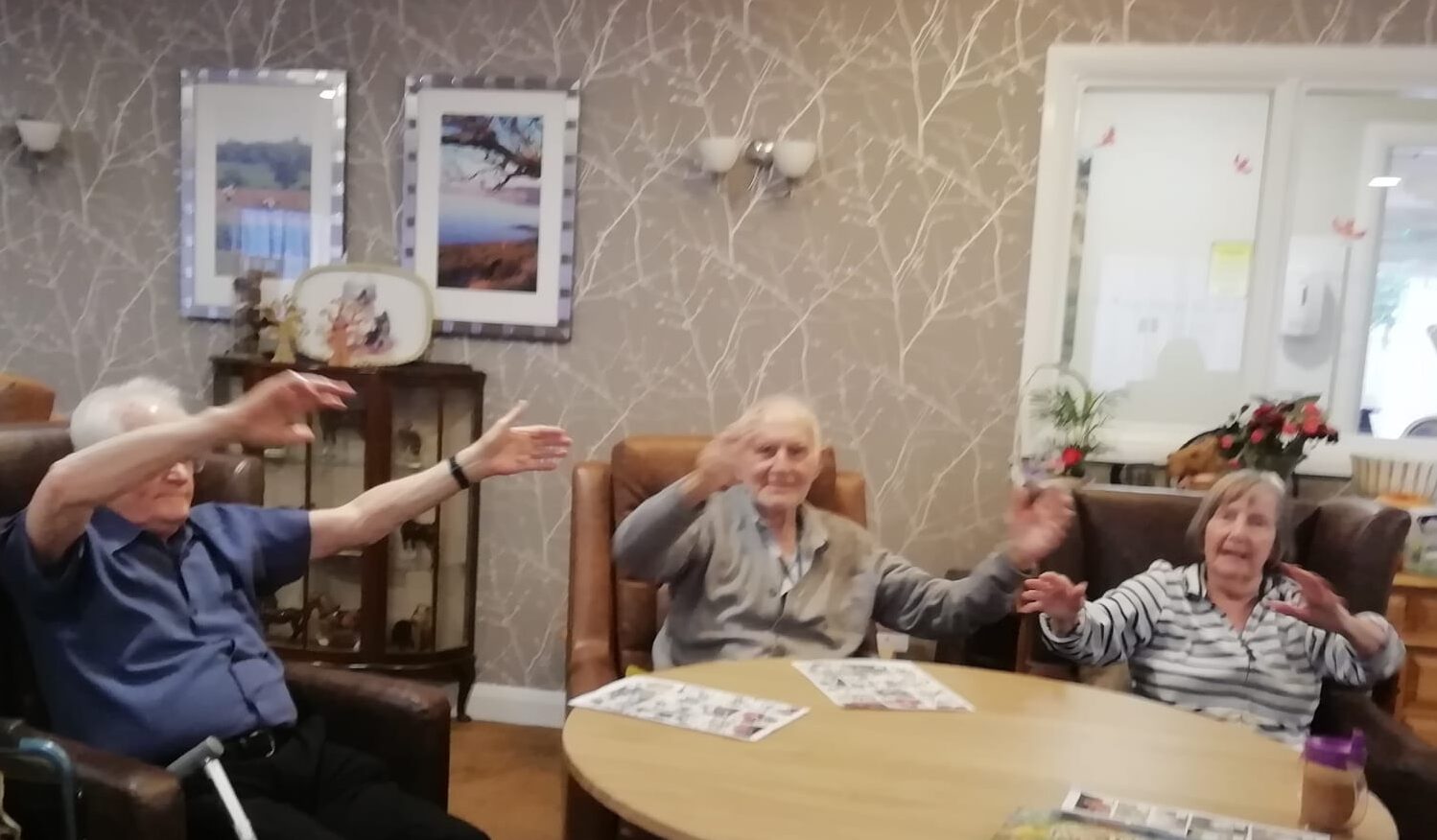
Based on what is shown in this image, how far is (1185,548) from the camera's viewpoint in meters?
2.42

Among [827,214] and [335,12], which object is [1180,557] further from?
[335,12]

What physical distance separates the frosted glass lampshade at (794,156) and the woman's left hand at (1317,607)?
165 cm

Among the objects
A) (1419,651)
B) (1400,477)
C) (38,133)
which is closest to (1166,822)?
(1419,651)

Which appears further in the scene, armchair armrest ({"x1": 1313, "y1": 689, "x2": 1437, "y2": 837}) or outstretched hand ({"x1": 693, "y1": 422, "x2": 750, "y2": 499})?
outstretched hand ({"x1": 693, "y1": 422, "x2": 750, "y2": 499})

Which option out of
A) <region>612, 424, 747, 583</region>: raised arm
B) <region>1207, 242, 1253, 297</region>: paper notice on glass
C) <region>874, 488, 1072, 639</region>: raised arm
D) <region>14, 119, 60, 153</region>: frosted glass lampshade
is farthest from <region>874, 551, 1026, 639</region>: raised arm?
<region>14, 119, 60, 153</region>: frosted glass lampshade

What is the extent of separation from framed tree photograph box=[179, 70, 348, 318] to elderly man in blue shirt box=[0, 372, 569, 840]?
1.63 metres

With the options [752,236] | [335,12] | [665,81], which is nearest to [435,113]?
[335,12]

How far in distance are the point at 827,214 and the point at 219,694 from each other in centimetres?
206

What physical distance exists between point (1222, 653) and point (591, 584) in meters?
1.23

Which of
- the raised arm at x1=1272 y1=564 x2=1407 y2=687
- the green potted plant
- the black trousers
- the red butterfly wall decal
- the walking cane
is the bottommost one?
the black trousers

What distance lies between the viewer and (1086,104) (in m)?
3.36

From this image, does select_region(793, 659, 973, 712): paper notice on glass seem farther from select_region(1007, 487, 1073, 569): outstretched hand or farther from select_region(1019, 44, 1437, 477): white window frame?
select_region(1019, 44, 1437, 477): white window frame

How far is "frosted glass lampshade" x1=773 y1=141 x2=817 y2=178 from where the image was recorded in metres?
3.08

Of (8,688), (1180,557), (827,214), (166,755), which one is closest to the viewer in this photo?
(166,755)
